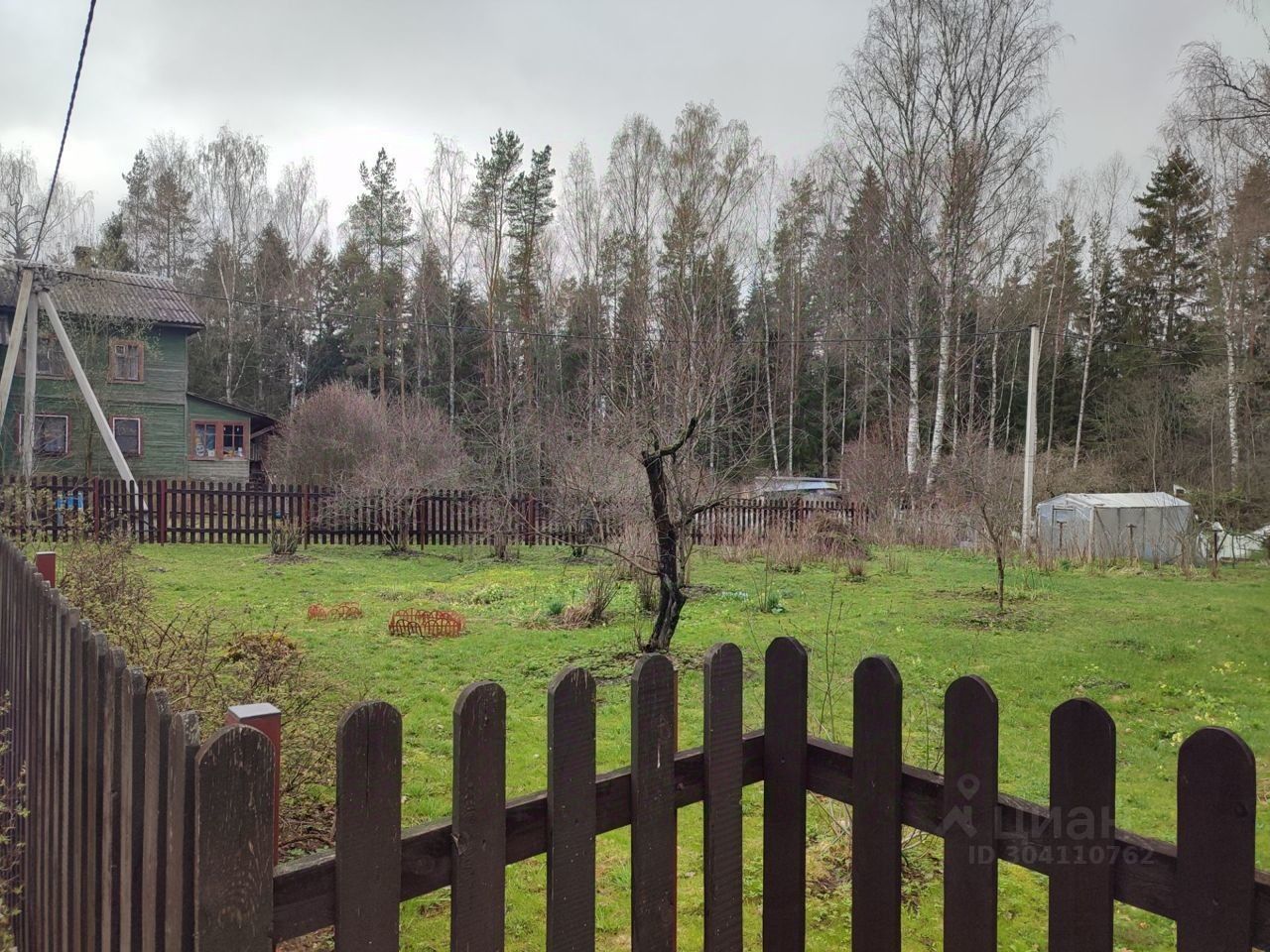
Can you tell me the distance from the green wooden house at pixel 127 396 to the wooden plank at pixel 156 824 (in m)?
20.9

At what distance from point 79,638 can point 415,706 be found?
3.50 meters

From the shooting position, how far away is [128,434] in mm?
23891

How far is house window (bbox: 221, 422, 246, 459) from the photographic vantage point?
26.9 m

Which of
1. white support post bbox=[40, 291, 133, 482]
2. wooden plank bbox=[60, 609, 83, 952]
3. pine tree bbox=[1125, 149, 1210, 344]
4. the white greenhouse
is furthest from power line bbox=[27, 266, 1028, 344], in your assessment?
wooden plank bbox=[60, 609, 83, 952]

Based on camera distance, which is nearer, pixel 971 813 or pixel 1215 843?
pixel 1215 843

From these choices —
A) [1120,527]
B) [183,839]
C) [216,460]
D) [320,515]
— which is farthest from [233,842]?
[216,460]

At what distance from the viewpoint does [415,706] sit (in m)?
5.02

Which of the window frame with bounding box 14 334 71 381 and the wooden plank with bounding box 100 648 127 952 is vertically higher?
the window frame with bounding box 14 334 71 381

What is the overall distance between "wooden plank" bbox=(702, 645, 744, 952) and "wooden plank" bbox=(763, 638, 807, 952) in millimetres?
63

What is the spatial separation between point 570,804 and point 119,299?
86.7 ft

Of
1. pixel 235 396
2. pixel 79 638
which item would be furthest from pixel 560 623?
pixel 235 396

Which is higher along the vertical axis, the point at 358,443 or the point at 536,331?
the point at 536,331

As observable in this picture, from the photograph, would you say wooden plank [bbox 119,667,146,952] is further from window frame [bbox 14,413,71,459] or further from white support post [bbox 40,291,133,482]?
window frame [bbox 14,413,71,459]

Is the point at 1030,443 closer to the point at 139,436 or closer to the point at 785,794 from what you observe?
the point at 785,794
